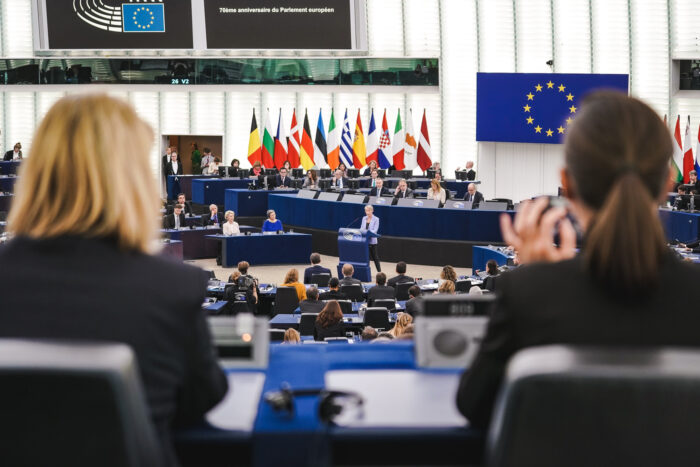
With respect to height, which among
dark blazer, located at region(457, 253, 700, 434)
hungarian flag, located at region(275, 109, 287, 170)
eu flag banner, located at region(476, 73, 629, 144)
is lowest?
dark blazer, located at region(457, 253, 700, 434)

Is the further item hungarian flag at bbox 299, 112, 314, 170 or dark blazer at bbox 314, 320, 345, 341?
hungarian flag at bbox 299, 112, 314, 170

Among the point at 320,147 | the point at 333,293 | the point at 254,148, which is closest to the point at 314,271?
the point at 333,293

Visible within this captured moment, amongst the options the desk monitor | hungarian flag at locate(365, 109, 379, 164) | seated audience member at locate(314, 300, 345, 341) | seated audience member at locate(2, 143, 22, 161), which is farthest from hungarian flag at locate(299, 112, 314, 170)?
seated audience member at locate(314, 300, 345, 341)

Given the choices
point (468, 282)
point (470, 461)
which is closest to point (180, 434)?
point (470, 461)

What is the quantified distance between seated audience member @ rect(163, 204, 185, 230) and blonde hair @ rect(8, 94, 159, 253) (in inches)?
723

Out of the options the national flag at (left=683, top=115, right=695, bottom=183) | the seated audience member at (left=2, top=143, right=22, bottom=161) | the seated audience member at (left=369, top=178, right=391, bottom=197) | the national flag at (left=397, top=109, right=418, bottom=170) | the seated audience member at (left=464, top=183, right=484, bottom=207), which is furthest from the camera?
the seated audience member at (left=2, top=143, right=22, bottom=161)

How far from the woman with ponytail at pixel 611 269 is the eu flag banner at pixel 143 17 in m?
25.3

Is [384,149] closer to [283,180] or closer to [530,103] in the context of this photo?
[283,180]

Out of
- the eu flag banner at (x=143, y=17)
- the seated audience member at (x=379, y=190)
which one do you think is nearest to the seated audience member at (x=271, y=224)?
the seated audience member at (x=379, y=190)

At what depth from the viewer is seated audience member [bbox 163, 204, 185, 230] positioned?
20109mm

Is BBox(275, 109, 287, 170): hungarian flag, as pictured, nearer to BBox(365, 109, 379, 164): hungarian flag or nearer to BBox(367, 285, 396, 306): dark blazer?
BBox(365, 109, 379, 164): hungarian flag

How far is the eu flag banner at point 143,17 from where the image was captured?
2573cm

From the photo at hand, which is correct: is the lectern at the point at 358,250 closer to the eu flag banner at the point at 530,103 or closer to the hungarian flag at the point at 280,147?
the eu flag banner at the point at 530,103

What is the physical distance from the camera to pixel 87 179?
74.3 inches
